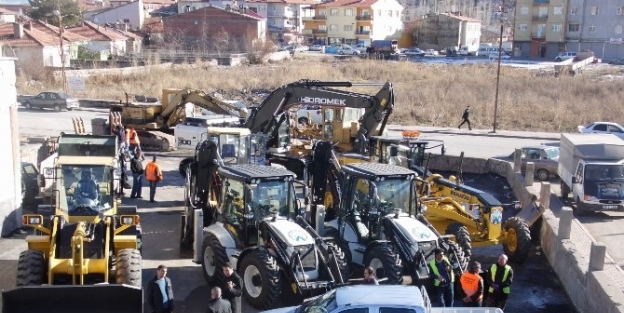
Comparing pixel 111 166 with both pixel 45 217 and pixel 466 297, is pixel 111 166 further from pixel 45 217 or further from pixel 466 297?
pixel 466 297

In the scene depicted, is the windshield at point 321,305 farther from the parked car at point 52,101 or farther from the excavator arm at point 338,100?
the parked car at point 52,101

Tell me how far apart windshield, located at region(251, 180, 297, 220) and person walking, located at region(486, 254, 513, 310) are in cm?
367

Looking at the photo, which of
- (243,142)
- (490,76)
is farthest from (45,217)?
(490,76)

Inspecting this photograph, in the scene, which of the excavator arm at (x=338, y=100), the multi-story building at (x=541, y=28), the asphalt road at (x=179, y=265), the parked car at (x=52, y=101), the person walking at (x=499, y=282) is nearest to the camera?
the person walking at (x=499, y=282)

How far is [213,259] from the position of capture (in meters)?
13.2

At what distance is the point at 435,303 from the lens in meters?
11.6

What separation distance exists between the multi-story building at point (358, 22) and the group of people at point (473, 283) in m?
89.3

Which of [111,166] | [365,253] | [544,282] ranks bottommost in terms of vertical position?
[544,282]

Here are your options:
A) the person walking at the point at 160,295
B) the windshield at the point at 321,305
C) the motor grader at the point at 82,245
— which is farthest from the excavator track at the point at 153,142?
the windshield at the point at 321,305

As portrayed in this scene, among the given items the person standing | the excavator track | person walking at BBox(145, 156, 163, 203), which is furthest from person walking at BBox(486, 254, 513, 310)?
the excavator track

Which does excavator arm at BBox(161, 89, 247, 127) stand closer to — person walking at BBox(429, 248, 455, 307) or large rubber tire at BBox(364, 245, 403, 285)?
large rubber tire at BBox(364, 245, 403, 285)

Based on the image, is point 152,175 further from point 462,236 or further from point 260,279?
point 462,236

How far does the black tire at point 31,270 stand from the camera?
1092 centimetres

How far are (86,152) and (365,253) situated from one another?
6.24m
